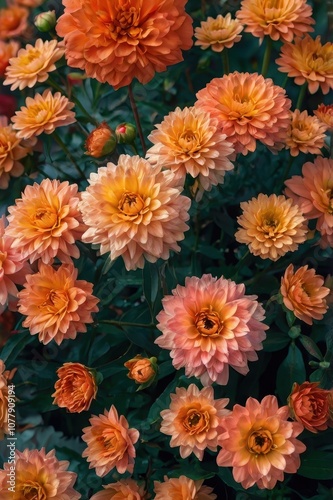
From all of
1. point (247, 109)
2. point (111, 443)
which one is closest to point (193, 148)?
point (247, 109)

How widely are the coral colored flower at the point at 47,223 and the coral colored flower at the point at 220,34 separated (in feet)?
0.91

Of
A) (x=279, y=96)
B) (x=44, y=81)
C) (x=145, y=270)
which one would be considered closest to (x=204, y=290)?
(x=145, y=270)

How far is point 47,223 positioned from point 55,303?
0.26 feet

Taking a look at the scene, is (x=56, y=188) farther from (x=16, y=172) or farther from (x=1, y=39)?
(x=1, y=39)

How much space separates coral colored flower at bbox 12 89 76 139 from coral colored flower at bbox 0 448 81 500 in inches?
13.9

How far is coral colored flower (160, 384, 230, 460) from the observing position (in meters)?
0.60

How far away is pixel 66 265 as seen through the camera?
2.14ft

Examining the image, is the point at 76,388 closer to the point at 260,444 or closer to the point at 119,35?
the point at 260,444

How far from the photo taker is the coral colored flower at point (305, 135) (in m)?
0.70

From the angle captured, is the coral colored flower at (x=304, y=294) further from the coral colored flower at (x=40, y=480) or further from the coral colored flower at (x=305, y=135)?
the coral colored flower at (x=40, y=480)

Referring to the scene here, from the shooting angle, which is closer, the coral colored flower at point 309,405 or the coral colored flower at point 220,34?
the coral colored flower at point 309,405

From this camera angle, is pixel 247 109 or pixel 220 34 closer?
pixel 247 109

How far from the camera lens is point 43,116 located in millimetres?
727

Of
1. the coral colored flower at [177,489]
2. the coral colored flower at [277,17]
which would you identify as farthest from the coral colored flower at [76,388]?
the coral colored flower at [277,17]
